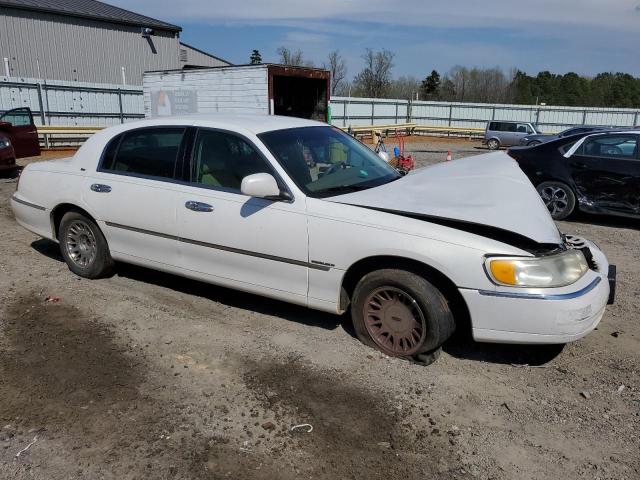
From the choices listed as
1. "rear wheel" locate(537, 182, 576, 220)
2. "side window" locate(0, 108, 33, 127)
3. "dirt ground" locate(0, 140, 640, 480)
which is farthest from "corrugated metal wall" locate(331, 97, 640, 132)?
"dirt ground" locate(0, 140, 640, 480)

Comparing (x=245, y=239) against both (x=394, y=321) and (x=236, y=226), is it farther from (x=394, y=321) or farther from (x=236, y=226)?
(x=394, y=321)

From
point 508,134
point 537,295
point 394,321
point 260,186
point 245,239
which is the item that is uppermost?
point 260,186

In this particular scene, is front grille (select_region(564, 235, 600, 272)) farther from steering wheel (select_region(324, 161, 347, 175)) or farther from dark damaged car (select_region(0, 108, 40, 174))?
dark damaged car (select_region(0, 108, 40, 174))

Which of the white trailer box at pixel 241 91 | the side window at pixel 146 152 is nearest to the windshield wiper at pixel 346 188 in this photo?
the side window at pixel 146 152

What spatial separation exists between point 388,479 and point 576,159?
23.0ft

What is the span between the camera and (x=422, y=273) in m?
3.66

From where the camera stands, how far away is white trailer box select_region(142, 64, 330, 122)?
12.0 metres

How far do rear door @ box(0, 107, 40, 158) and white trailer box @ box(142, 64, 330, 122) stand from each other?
3.19m

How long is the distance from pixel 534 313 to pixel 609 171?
18.4ft

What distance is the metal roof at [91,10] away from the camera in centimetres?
2802

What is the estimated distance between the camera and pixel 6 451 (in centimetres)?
285

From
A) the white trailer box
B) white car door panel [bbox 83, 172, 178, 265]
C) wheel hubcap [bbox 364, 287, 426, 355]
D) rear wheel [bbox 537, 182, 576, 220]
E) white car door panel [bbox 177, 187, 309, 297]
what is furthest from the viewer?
the white trailer box

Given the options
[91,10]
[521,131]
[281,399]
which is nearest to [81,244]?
[281,399]

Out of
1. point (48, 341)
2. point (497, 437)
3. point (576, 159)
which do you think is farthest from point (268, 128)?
point (576, 159)
